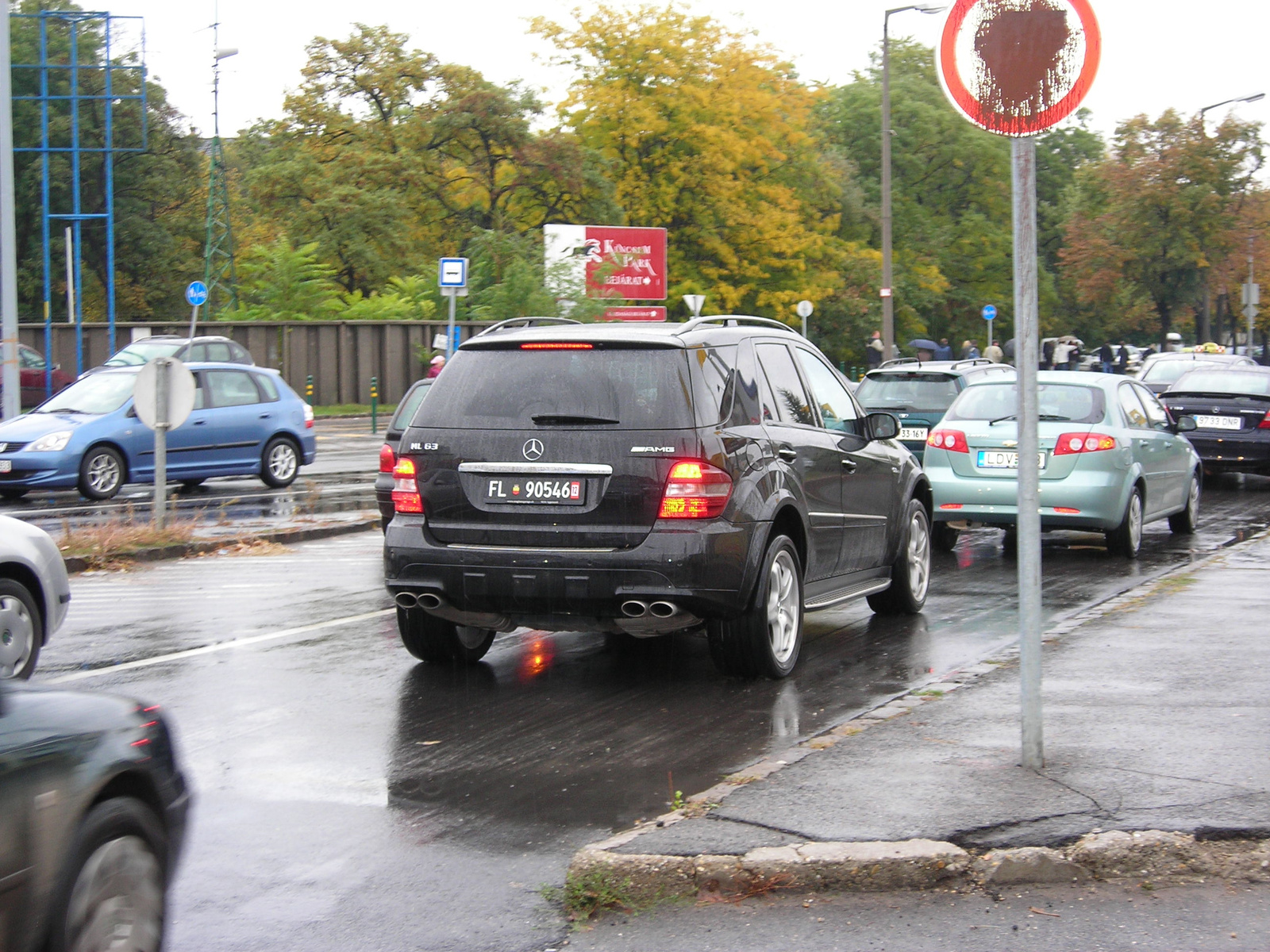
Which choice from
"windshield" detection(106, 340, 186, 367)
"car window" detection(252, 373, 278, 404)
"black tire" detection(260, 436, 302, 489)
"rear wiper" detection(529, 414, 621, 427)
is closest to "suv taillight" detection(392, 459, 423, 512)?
"rear wiper" detection(529, 414, 621, 427)

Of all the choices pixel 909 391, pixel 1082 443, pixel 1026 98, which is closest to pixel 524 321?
pixel 1026 98

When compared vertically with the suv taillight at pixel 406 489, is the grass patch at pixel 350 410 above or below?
above

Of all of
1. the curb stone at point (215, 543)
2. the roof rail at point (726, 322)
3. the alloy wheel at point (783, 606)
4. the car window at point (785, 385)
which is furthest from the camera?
the curb stone at point (215, 543)

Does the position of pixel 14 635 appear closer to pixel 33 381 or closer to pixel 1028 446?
pixel 1028 446

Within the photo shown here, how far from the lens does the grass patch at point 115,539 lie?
13.1m

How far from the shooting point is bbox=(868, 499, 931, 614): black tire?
10023 mm

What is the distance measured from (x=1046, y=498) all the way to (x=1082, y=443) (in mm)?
559

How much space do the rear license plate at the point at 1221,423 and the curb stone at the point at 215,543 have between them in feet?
38.7

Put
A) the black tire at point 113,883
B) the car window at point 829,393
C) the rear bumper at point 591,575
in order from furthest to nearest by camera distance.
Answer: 1. the car window at point 829,393
2. the rear bumper at point 591,575
3. the black tire at point 113,883

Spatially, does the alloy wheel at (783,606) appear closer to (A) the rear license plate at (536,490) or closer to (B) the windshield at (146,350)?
(A) the rear license plate at (536,490)

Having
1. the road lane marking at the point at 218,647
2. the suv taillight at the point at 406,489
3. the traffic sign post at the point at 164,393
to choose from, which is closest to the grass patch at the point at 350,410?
the traffic sign post at the point at 164,393

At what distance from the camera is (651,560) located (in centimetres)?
716

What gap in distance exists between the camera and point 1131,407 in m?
14.1

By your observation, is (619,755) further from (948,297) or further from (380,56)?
(948,297)
